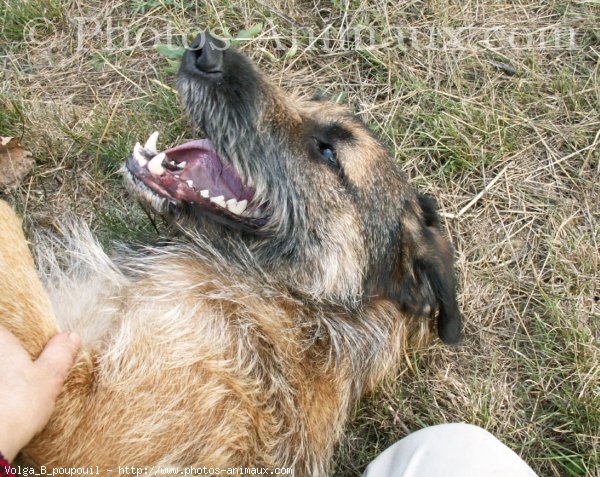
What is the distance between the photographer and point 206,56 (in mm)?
3354

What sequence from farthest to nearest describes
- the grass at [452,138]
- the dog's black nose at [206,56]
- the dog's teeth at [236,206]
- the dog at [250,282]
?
the grass at [452,138]
the dog's teeth at [236,206]
the dog's black nose at [206,56]
the dog at [250,282]

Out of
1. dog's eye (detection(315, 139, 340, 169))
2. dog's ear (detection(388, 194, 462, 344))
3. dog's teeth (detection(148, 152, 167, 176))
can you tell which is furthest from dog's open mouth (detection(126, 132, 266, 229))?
dog's ear (detection(388, 194, 462, 344))

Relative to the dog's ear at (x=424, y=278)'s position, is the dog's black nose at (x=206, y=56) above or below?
above

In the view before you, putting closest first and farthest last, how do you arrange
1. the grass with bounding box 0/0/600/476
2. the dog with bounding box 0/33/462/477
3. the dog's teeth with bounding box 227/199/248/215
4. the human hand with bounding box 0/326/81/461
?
1. the human hand with bounding box 0/326/81/461
2. the dog with bounding box 0/33/462/477
3. the dog's teeth with bounding box 227/199/248/215
4. the grass with bounding box 0/0/600/476

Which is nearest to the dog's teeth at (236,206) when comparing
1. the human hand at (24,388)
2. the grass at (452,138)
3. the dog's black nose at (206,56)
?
the dog's black nose at (206,56)

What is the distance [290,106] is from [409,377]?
2022mm

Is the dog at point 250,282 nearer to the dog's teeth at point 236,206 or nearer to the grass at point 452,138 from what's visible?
the dog's teeth at point 236,206

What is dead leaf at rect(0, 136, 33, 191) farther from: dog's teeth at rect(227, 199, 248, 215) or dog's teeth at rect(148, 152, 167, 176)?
dog's teeth at rect(227, 199, 248, 215)

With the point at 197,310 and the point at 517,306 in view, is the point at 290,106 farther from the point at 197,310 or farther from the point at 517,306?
the point at 517,306

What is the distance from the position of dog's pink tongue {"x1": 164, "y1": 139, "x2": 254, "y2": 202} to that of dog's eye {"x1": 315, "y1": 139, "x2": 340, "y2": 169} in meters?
0.47

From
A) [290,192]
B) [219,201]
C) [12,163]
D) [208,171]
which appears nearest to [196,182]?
[208,171]

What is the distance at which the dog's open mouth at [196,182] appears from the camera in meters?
3.40

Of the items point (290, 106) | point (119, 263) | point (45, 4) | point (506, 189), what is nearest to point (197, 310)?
point (119, 263)

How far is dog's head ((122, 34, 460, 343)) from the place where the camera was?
3363 millimetres
